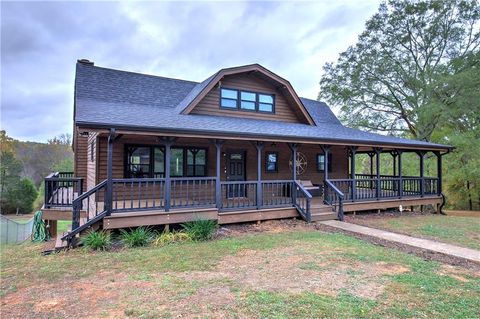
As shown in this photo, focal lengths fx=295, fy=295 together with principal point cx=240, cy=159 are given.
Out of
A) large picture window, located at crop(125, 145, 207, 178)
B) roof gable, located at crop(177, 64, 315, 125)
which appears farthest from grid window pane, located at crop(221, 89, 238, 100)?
large picture window, located at crop(125, 145, 207, 178)

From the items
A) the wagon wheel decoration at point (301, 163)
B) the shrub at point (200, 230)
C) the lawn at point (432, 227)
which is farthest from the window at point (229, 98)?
the lawn at point (432, 227)

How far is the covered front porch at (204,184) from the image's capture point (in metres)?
8.39

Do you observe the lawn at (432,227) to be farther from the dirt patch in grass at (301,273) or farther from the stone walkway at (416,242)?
the dirt patch in grass at (301,273)

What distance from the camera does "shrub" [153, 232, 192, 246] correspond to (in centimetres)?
766

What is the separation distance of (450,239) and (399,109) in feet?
52.8

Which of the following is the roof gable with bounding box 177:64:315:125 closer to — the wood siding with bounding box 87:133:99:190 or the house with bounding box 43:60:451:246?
the house with bounding box 43:60:451:246

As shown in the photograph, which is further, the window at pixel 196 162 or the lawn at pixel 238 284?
the window at pixel 196 162

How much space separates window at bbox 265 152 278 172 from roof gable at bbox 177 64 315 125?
9.10ft

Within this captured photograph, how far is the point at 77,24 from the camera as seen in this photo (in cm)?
1584

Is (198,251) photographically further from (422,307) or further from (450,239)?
(450,239)

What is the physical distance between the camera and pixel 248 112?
13555 millimetres

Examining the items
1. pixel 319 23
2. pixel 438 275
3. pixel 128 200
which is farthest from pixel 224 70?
pixel 319 23

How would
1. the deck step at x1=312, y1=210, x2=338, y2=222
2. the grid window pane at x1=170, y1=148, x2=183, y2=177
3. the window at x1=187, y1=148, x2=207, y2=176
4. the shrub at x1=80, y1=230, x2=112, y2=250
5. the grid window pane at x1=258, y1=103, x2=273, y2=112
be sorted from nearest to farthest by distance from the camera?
the shrub at x1=80, y1=230, x2=112, y2=250 < the deck step at x1=312, y1=210, x2=338, y2=222 < the grid window pane at x1=170, y1=148, x2=183, y2=177 < the window at x1=187, y1=148, x2=207, y2=176 < the grid window pane at x1=258, y1=103, x2=273, y2=112

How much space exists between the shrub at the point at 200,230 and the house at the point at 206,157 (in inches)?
22.8
